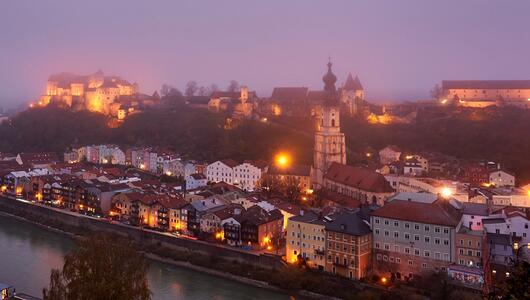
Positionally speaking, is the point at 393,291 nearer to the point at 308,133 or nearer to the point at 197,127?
the point at 308,133

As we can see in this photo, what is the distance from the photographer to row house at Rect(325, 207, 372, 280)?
412 inches

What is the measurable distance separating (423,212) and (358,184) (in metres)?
5.23

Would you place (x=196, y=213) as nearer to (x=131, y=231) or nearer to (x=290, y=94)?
(x=131, y=231)

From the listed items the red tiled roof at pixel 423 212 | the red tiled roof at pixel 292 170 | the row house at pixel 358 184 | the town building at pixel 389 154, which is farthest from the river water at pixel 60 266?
the town building at pixel 389 154

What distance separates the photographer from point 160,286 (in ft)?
36.3

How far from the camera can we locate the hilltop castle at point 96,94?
29.9 meters

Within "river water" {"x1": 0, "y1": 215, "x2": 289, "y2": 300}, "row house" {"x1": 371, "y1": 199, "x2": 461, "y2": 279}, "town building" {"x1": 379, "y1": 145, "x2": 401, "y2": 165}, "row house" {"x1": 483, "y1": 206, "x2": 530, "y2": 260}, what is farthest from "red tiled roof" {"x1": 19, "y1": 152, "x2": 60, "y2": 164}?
"row house" {"x1": 483, "y1": 206, "x2": 530, "y2": 260}

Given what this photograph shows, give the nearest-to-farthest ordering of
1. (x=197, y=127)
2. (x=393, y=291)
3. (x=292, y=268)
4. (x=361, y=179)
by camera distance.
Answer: (x=393, y=291), (x=292, y=268), (x=361, y=179), (x=197, y=127)

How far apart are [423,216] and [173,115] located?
1866 cm

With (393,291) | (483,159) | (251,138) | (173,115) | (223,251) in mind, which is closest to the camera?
(393,291)

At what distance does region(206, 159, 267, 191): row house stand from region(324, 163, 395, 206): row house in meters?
2.20

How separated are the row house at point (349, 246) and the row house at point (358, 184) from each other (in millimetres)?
3575

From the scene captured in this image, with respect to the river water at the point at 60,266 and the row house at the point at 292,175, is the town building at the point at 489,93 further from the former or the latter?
the river water at the point at 60,266

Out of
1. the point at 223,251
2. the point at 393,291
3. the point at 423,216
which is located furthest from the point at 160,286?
the point at 423,216
